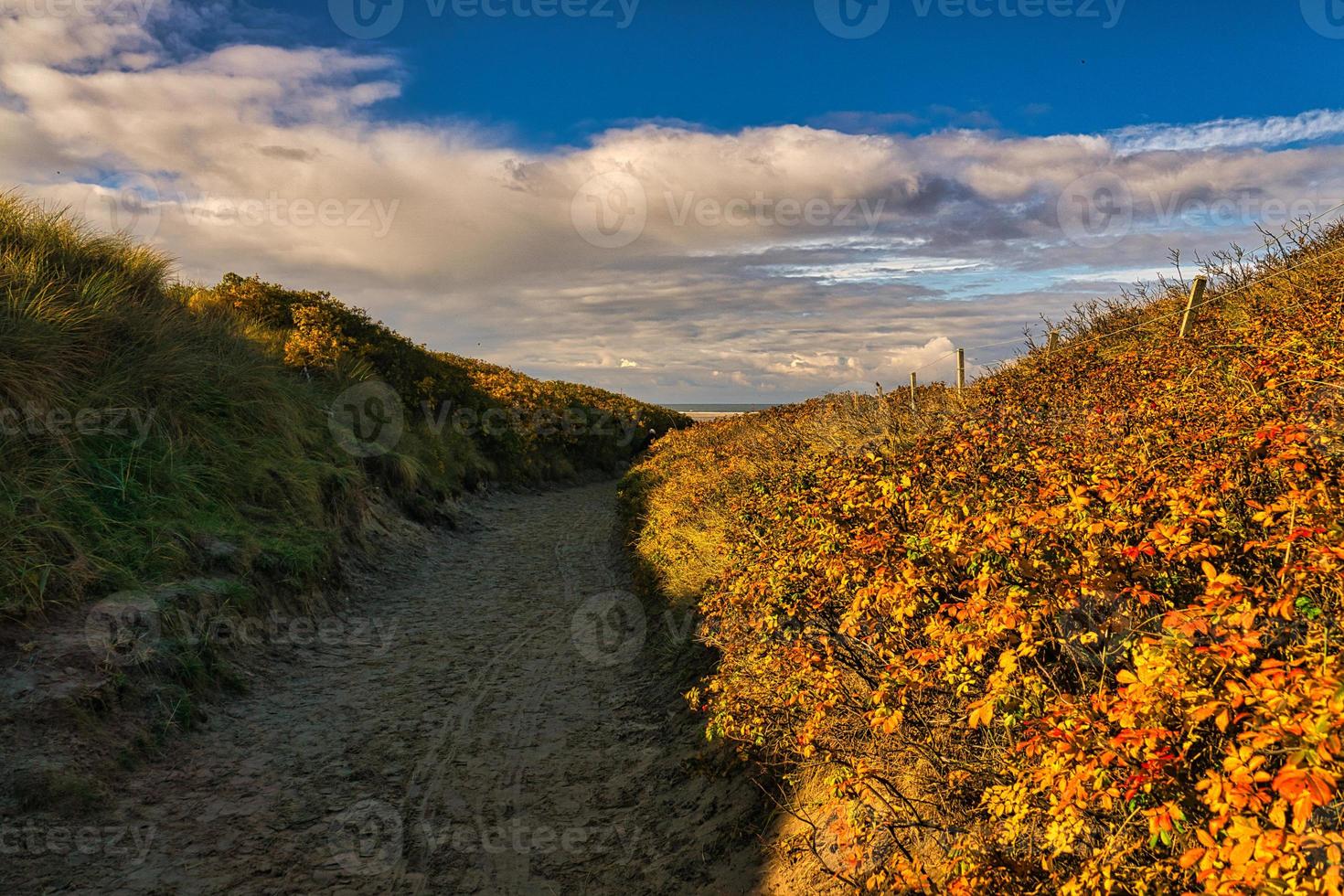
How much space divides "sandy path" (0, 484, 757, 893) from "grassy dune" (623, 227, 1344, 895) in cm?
103

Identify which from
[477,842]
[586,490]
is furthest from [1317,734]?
[586,490]

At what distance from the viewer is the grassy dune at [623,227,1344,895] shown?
2.63m

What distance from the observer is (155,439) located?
9.84 meters

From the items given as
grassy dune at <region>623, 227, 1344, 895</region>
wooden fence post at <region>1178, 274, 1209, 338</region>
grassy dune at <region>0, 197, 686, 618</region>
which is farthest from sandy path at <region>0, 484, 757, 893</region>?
wooden fence post at <region>1178, 274, 1209, 338</region>

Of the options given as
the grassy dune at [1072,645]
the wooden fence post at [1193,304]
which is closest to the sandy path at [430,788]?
the grassy dune at [1072,645]

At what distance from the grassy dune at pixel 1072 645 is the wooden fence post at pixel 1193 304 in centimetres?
428

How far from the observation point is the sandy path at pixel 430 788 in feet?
16.8

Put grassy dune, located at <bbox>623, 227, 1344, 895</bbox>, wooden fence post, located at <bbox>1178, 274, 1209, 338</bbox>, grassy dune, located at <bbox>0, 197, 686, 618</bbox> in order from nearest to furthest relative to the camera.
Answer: grassy dune, located at <bbox>623, 227, 1344, 895</bbox>, grassy dune, located at <bbox>0, 197, 686, 618</bbox>, wooden fence post, located at <bbox>1178, 274, 1209, 338</bbox>

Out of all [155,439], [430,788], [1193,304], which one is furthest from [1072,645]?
[1193,304]

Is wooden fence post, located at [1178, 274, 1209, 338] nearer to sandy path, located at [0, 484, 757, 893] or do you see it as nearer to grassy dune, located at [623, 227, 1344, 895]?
grassy dune, located at [623, 227, 1344, 895]

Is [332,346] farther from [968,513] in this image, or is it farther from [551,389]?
[968,513]

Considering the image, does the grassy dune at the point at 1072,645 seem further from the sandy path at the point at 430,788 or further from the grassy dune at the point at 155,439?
the grassy dune at the point at 155,439

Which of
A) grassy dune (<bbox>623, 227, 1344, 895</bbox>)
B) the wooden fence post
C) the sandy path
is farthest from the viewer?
the wooden fence post

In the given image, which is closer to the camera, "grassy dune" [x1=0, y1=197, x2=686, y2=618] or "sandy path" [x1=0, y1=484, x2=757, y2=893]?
"sandy path" [x1=0, y1=484, x2=757, y2=893]
